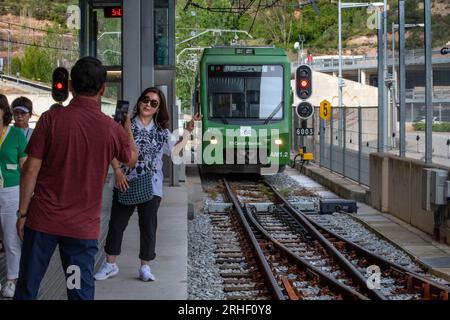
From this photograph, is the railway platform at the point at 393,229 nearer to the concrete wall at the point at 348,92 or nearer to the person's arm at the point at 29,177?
the person's arm at the point at 29,177

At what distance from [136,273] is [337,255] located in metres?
3.82

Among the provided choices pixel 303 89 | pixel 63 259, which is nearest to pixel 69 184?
pixel 63 259

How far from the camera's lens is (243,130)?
22141 mm

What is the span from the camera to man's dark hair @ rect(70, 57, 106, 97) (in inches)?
198

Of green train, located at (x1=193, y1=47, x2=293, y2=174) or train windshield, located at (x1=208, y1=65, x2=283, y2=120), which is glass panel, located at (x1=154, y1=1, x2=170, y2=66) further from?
train windshield, located at (x1=208, y1=65, x2=283, y2=120)

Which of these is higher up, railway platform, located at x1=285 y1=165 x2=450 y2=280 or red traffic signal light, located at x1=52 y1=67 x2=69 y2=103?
red traffic signal light, located at x1=52 y1=67 x2=69 y2=103

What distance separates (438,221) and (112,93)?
8.89m

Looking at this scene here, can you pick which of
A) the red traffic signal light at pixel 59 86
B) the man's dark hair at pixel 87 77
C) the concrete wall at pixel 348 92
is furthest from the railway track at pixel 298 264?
the concrete wall at pixel 348 92

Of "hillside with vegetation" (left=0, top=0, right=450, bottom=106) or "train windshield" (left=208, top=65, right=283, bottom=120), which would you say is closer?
"train windshield" (left=208, top=65, right=283, bottom=120)

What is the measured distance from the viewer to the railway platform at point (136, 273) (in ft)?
24.2

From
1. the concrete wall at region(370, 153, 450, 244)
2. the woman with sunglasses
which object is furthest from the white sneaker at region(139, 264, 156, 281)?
the concrete wall at region(370, 153, 450, 244)

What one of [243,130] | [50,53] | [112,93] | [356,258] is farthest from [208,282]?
[50,53]

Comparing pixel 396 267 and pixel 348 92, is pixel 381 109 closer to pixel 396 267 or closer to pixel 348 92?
pixel 396 267
